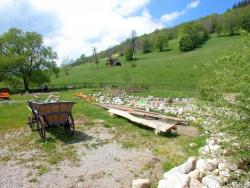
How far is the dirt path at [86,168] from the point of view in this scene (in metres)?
9.08

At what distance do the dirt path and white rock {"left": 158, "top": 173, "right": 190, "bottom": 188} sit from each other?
129 centimetres

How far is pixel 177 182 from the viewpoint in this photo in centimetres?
772

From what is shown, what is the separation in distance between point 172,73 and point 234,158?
64.9m

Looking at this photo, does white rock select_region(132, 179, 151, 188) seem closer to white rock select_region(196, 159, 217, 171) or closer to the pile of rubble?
the pile of rubble

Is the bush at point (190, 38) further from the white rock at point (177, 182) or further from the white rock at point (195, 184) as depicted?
the white rock at point (195, 184)

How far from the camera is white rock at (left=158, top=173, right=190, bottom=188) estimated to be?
296 inches

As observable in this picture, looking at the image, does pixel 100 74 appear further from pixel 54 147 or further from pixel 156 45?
pixel 54 147

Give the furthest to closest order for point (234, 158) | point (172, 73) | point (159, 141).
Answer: point (172, 73), point (159, 141), point (234, 158)

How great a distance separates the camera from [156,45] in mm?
111812

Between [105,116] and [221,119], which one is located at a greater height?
[221,119]

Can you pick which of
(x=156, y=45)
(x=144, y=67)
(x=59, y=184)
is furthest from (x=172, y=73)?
(x=59, y=184)

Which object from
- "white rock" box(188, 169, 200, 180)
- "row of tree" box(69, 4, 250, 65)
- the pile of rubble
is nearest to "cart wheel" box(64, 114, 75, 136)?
the pile of rubble

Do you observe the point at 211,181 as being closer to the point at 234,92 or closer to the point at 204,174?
the point at 204,174

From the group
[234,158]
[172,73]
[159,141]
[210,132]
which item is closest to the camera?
[234,158]
